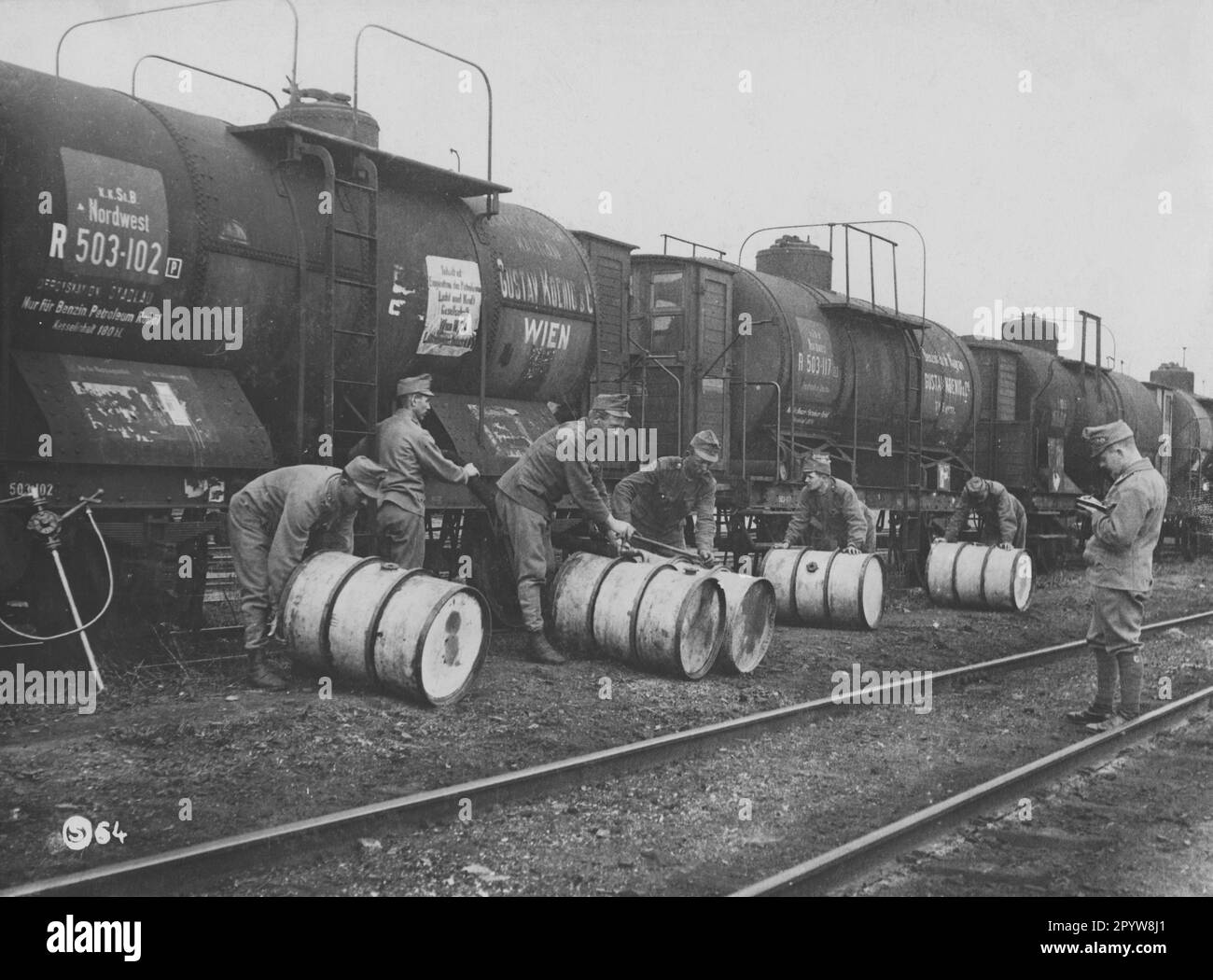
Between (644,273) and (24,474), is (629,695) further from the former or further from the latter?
(644,273)

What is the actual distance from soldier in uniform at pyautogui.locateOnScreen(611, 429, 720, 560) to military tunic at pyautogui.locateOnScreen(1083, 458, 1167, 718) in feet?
10.4

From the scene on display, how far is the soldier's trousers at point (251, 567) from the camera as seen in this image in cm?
782

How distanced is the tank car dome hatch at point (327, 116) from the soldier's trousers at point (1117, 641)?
6.58 metres

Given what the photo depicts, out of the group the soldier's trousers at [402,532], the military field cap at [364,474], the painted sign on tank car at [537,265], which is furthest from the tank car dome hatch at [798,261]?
the military field cap at [364,474]

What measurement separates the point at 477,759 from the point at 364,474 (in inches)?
88.4

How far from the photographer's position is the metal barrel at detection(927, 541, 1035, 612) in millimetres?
14133

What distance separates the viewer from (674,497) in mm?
10484

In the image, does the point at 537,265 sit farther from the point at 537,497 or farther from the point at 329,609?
the point at 329,609

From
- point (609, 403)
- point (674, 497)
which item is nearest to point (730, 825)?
point (609, 403)

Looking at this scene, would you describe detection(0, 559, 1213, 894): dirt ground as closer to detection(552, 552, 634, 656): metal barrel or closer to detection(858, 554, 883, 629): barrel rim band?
detection(552, 552, 634, 656): metal barrel

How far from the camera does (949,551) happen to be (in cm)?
1451
